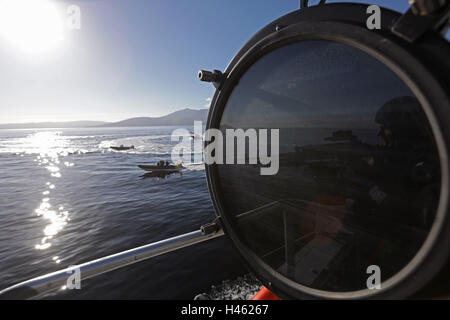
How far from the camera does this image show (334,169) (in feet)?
4.13

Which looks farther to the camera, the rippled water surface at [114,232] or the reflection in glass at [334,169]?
the rippled water surface at [114,232]

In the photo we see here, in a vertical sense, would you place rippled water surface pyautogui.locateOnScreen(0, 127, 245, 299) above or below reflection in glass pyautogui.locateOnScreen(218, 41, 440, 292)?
below

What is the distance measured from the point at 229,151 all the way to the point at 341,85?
0.94 metres

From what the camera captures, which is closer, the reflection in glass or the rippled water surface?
the reflection in glass

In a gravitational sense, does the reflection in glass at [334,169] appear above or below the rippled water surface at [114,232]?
above

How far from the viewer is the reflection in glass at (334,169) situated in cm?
98

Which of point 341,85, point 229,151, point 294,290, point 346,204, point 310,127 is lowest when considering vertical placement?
point 294,290

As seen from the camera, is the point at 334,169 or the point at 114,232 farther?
the point at 114,232

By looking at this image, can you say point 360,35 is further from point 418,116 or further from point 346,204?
point 346,204

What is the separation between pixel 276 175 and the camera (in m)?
1.54

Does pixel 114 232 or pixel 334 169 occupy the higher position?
pixel 334 169

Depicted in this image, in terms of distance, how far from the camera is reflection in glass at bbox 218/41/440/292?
3.21ft
